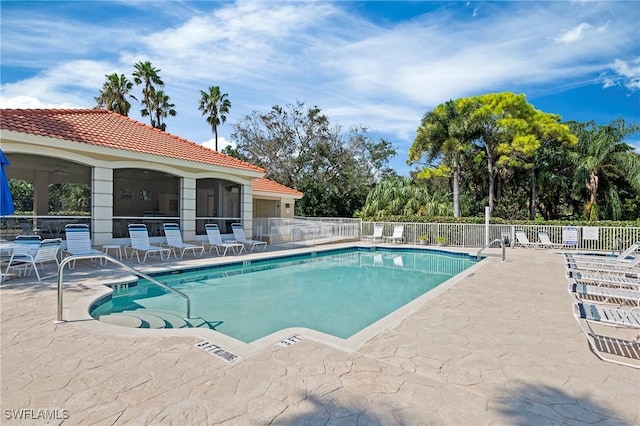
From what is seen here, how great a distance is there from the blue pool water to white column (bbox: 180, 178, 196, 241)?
3404 mm

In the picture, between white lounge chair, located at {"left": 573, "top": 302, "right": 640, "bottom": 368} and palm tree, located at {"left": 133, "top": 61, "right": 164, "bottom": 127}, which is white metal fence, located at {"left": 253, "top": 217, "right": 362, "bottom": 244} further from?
palm tree, located at {"left": 133, "top": 61, "right": 164, "bottom": 127}

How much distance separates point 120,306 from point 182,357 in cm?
409

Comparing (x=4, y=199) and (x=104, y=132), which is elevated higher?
(x=104, y=132)

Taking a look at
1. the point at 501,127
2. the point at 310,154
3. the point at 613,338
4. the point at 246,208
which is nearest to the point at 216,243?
the point at 246,208

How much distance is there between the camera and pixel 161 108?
1139 inches

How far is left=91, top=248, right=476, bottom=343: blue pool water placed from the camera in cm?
650

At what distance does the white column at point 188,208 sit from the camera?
13852 mm

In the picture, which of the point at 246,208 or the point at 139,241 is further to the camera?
the point at 246,208

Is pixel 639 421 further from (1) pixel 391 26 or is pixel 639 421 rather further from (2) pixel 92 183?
(2) pixel 92 183

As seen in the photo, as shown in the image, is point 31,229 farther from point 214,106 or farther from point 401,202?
point 214,106

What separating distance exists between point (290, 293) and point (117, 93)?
83.5 ft
